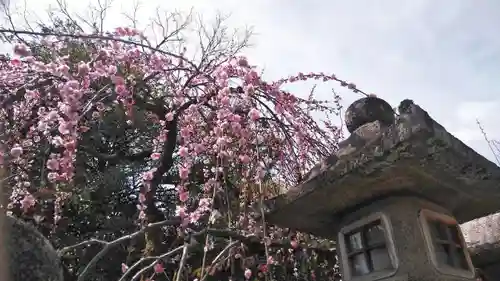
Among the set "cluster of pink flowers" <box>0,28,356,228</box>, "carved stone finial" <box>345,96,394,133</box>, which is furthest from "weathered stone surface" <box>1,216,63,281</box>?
"carved stone finial" <box>345,96,394,133</box>

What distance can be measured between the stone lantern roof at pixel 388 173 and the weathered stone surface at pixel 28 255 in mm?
1359

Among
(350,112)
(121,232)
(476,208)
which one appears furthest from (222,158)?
(121,232)

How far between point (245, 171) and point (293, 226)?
35.2 inches

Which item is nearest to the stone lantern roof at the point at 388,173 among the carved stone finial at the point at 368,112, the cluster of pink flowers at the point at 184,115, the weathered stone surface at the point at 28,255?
the carved stone finial at the point at 368,112

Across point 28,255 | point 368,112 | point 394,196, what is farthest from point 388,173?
point 28,255

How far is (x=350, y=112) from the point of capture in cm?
274

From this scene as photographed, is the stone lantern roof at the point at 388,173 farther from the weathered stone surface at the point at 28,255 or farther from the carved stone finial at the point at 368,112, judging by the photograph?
the weathered stone surface at the point at 28,255

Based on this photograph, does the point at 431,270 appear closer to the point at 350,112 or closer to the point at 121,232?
the point at 350,112

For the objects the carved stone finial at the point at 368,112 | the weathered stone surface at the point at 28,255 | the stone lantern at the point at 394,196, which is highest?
the carved stone finial at the point at 368,112

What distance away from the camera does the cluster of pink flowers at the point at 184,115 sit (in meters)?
2.95

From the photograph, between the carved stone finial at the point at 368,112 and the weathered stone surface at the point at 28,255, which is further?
the carved stone finial at the point at 368,112

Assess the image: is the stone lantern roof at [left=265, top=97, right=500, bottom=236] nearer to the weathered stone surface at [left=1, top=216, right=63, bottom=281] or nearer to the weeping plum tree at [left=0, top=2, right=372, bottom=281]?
the weeping plum tree at [left=0, top=2, right=372, bottom=281]

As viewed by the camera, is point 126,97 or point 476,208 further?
point 126,97

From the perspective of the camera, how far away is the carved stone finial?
2611mm
